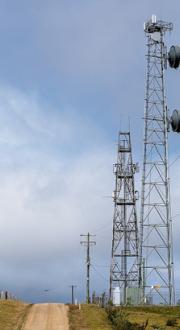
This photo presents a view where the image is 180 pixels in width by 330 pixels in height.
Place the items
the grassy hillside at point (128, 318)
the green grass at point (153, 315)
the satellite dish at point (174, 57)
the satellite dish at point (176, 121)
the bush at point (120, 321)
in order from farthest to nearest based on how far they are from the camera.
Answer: the green grass at point (153, 315) → the grassy hillside at point (128, 318) → the bush at point (120, 321) → the satellite dish at point (174, 57) → the satellite dish at point (176, 121)

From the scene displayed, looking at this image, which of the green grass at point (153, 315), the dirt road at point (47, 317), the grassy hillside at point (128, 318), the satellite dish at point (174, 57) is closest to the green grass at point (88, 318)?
the grassy hillside at point (128, 318)

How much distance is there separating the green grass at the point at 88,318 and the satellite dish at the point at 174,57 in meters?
26.8

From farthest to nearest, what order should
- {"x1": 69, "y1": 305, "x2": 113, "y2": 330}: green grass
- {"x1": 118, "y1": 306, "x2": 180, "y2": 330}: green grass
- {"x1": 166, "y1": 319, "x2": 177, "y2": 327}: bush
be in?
{"x1": 118, "y1": 306, "x2": 180, "y2": 330}: green grass < {"x1": 166, "y1": 319, "x2": 177, "y2": 327}: bush < {"x1": 69, "y1": 305, "x2": 113, "y2": 330}: green grass

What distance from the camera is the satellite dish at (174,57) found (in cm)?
2086

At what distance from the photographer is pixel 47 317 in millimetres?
50781

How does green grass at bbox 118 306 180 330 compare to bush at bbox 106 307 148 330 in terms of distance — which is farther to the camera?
green grass at bbox 118 306 180 330

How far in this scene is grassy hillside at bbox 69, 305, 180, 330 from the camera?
150ft

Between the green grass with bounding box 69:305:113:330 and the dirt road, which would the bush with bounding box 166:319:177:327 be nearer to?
the green grass with bounding box 69:305:113:330

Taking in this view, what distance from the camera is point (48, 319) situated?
49656mm

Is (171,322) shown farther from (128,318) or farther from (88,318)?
(88,318)

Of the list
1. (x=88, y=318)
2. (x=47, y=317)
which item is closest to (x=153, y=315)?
(x=88, y=318)

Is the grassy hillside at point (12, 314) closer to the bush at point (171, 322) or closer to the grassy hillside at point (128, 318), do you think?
the grassy hillside at point (128, 318)

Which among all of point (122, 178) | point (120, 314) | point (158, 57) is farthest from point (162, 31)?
point (120, 314)

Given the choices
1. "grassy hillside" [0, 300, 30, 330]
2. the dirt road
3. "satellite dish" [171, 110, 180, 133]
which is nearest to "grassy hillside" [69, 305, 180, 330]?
the dirt road
